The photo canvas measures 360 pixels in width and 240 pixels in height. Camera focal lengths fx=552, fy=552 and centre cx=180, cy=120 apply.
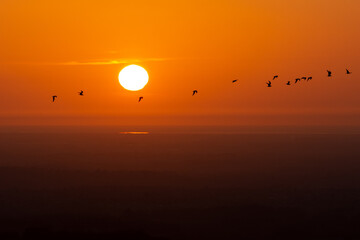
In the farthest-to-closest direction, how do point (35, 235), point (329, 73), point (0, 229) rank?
point (0, 229)
point (35, 235)
point (329, 73)

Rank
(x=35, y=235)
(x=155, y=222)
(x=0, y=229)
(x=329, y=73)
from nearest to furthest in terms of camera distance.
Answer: (x=329, y=73) → (x=35, y=235) → (x=0, y=229) → (x=155, y=222)

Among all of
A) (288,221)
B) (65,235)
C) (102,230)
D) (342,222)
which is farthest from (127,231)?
(342,222)

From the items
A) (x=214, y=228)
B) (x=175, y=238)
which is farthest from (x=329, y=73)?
(x=214, y=228)

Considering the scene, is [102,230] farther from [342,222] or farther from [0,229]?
[342,222]

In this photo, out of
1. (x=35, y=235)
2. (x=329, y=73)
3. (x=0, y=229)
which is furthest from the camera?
(x=0, y=229)

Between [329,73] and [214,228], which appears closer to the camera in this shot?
[329,73]

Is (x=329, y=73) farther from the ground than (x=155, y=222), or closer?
closer

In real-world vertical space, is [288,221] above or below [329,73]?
above

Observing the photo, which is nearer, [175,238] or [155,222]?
[175,238]

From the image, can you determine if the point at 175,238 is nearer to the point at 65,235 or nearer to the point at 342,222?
the point at 65,235
